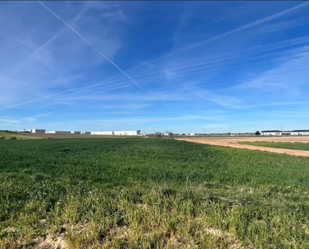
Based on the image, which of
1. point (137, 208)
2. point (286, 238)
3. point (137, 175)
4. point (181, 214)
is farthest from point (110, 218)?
point (137, 175)

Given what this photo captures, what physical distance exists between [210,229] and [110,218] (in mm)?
2535

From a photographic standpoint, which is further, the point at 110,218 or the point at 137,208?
the point at 137,208

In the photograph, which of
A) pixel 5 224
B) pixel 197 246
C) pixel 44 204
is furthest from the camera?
pixel 44 204

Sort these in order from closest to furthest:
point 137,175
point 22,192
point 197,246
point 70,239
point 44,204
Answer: point 197,246, point 70,239, point 44,204, point 22,192, point 137,175

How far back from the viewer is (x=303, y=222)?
531 centimetres

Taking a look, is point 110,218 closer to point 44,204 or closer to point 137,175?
point 44,204

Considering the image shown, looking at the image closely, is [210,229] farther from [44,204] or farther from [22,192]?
[22,192]

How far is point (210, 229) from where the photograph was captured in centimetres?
503

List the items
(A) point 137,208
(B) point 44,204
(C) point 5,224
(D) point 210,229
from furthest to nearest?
(B) point 44,204
(A) point 137,208
(C) point 5,224
(D) point 210,229

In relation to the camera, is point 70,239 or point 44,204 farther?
point 44,204

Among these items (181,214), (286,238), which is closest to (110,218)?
(181,214)

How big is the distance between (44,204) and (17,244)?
71.5 inches

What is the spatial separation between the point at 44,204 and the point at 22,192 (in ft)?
7.14

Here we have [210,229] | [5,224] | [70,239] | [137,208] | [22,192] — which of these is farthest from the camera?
[22,192]
